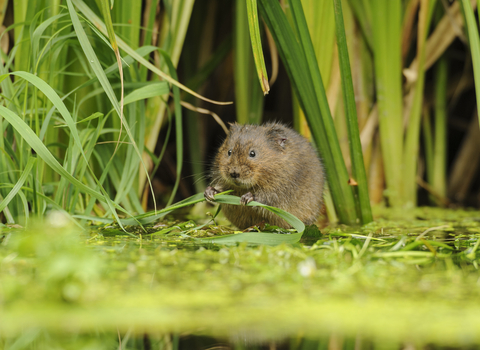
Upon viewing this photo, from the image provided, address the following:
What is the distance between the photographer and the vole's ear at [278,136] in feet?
9.15

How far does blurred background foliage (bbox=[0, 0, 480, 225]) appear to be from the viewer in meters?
2.39

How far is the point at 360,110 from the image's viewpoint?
372 centimetres

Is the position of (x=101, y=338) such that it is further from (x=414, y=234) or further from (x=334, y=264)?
(x=414, y=234)

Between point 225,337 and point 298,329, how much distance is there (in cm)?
17

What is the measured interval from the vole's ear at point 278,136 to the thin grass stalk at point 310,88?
0.53 feet

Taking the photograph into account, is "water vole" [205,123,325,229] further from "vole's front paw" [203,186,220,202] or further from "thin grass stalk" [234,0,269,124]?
"thin grass stalk" [234,0,269,124]

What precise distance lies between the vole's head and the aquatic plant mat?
2.52 feet

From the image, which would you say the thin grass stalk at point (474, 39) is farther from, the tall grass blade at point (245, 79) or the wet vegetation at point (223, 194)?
the tall grass blade at point (245, 79)

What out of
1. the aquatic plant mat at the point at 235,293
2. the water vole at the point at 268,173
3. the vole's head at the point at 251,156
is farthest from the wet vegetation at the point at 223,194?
the vole's head at the point at 251,156

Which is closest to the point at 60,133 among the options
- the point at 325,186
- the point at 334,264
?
the point at 325,186

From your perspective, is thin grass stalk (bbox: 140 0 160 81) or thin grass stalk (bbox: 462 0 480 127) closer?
thin grass stalk (bbox: 462 0 480 127)

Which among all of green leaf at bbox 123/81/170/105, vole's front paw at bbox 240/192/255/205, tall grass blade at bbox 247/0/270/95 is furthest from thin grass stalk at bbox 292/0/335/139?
vole's front paw at bbox 240/192/255/205

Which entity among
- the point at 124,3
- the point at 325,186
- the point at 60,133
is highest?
the point at 124,3

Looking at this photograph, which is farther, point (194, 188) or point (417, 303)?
point (194, 188)
